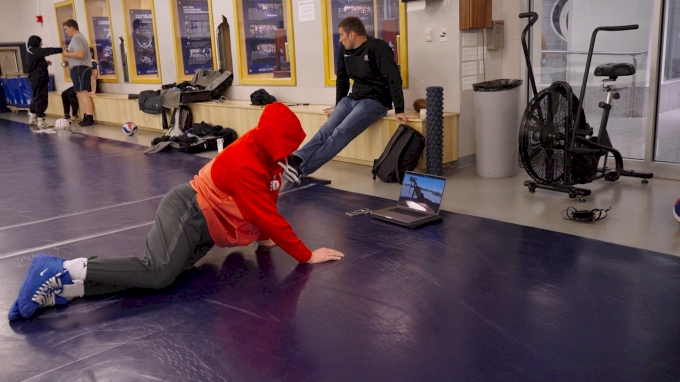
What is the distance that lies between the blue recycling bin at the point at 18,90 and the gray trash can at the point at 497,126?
1069cm

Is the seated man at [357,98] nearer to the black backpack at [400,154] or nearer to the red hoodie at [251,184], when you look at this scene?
the black backpack at [400,154]

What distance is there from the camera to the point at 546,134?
182 inches

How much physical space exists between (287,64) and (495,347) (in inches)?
230

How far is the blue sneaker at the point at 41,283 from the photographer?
8.89 feet

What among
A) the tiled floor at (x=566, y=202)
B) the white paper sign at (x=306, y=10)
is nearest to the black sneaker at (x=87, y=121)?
the white paper sign at (x=306, y=10)

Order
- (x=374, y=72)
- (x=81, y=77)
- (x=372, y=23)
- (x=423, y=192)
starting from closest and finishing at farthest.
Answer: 1. (x=423, y=192)
2. (x=374, y=72)
3. (x=372, y=23)
4. (x=81, y=77)

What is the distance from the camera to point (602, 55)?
5340 millimetres

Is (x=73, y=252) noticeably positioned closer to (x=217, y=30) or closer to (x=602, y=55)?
(x=602, y=55)

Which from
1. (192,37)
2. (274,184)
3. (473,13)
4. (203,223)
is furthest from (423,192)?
(192,37)

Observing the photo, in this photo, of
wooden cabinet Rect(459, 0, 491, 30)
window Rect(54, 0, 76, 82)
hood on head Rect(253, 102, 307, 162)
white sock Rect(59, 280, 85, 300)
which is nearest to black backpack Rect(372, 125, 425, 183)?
wooden cabinet Rect(459, 0, 491, 30)

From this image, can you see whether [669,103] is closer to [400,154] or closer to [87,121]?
[400,154]

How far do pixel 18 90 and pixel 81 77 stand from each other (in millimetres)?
3472

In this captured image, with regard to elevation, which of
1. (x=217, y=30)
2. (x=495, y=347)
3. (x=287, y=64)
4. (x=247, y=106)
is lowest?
(x=495, y=347)

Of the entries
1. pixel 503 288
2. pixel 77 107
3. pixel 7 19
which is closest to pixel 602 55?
pixel 503 288
